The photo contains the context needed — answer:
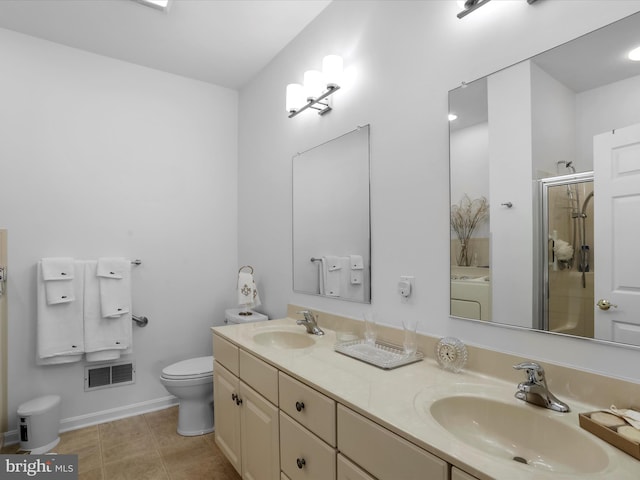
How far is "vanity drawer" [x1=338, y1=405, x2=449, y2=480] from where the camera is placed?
856mm

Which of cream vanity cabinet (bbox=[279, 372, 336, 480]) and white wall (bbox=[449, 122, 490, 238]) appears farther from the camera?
white wall (bbox=[449, 122, 490, 238])

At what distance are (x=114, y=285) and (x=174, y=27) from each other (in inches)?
69.5

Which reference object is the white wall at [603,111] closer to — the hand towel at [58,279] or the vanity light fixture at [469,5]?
the vanity light fixture at [469,5]

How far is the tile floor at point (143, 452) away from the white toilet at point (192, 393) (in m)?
0.07

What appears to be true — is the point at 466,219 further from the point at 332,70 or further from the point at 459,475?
the point at 332,70

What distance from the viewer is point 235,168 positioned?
321cm

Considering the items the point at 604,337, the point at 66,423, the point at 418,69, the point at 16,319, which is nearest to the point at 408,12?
the point at 418,69

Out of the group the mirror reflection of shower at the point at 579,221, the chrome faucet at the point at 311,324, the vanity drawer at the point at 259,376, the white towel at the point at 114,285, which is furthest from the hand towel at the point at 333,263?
the white towel at the point at 114,285

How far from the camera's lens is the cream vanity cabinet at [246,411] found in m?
1.51

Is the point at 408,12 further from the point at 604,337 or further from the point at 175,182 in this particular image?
the point at 175,182

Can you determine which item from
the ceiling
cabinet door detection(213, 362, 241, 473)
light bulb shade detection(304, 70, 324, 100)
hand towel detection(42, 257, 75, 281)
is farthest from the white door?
hand towel detection(42, 257, 75, 281)

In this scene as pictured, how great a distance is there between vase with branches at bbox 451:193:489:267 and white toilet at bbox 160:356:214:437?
71.5 inches

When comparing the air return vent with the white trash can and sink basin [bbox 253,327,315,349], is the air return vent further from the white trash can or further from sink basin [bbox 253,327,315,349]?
sink basin [bbox 253,327,315,349]

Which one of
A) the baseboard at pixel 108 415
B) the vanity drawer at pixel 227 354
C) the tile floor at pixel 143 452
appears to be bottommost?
the tile floor at pixel 143 452
